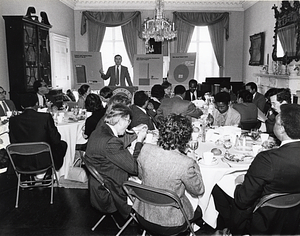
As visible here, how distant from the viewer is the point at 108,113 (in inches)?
110

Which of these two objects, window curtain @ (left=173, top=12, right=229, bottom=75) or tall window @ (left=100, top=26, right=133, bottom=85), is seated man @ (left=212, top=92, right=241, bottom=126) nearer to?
window curtain @ (left=173, top=12, right=229, bottom=75)

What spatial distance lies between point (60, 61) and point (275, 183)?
8.73m

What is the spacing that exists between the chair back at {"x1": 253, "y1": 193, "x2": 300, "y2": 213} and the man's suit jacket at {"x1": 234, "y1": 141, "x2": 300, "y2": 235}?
0.03 meters

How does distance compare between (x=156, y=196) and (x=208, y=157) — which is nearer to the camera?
(x=156, y=196)

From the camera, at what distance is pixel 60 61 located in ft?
32.0

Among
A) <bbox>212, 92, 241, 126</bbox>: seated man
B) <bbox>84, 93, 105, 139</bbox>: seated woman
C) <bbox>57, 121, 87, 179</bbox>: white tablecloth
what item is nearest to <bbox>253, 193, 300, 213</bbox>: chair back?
<bbox>212, 92, 241, 126</bbox>: seated man

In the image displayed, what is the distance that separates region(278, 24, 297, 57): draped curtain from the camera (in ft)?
22.7

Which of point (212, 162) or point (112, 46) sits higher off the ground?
point (112, 46)

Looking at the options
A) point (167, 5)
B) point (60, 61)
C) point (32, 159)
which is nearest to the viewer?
point (32, 159)

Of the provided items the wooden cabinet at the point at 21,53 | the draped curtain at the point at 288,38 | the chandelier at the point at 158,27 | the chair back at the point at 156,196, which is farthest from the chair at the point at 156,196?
the chandelier at the point at 158,27

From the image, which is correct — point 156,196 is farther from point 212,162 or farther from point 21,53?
point 21,53

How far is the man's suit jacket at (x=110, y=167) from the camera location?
2.50 metres

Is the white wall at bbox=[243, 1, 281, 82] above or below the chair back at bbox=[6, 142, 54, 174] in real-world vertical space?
above

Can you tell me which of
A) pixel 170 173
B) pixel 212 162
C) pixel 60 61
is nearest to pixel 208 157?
pixel 212 162
